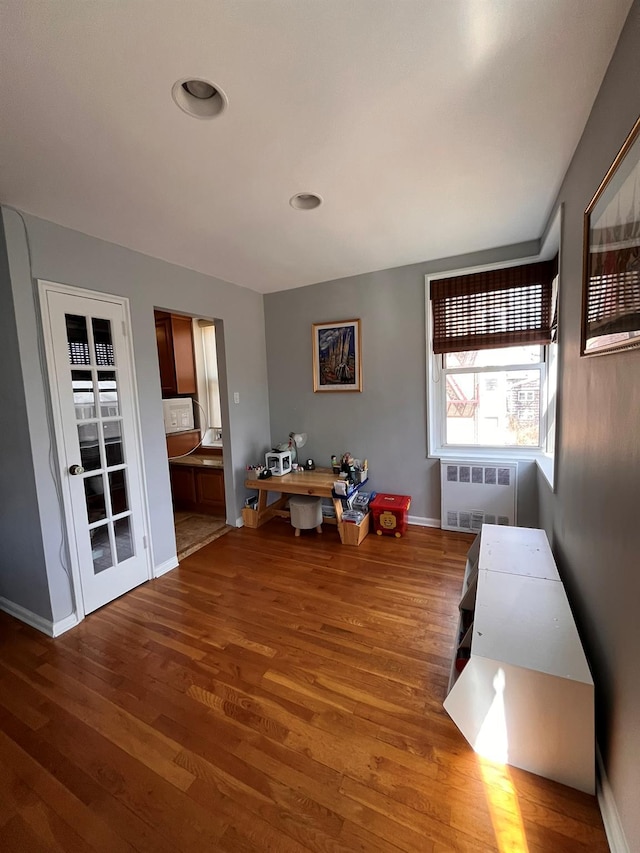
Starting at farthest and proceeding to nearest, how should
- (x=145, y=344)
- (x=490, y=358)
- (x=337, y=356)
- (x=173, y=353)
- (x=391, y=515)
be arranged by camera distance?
(x=173, y=353), (x=337, y=356), (x=391, y=515), (x=490, y=358), (x=145, y=344)

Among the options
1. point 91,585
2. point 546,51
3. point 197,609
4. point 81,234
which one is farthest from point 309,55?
point 91,585

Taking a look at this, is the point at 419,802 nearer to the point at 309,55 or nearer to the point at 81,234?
the point at 309,55

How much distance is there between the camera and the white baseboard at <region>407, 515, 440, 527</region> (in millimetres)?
3361

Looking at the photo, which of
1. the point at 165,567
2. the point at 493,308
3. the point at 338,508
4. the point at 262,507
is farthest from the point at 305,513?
the point at 493,308

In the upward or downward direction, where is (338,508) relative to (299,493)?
downward

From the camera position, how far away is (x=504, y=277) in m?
2.85

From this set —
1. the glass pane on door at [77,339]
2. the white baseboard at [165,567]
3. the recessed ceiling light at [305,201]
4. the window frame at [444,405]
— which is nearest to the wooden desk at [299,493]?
the white baseboard at [165,567]

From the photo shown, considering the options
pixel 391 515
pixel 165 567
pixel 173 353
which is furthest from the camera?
pixel 173 353

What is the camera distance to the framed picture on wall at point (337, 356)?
349 centimetres

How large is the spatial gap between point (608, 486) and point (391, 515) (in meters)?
2.14

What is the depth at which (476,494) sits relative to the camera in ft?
10.1

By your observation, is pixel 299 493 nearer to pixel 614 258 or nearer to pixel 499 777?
pixel 499 777

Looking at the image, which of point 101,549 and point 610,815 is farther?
point 101,549

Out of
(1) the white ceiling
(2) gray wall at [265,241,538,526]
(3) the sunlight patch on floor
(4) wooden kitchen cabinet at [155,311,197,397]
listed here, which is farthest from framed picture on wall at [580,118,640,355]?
(4) wooden kitchen cabinet at [155,311,197,397]
